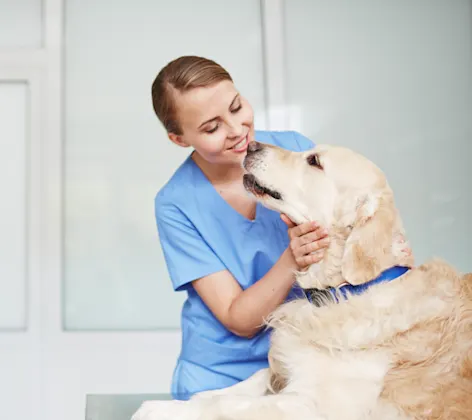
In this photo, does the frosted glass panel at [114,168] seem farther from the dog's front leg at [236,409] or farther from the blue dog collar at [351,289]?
the dog's front leg at [236,409]

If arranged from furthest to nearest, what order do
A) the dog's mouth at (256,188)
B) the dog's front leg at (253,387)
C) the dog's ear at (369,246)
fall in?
1. the dog's mouth at (256,188)
2. the dog's front leg at (253,387)
3. the dog's ear at (369,246)

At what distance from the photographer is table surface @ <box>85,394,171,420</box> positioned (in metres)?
1.20

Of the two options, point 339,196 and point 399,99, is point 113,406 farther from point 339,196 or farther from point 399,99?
point 399,99

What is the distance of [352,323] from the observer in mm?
1245

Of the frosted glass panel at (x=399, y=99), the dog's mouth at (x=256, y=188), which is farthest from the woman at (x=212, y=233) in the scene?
the frosted glass panel at (x=399, y=99)

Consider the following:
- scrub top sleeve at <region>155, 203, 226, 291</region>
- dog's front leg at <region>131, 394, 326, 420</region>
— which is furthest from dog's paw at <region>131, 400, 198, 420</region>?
scrub top sleeve at <region>155, 203, 226, 291</region>

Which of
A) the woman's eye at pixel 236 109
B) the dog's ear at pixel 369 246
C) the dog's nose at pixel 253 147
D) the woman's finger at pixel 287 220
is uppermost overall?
the woman's eye at pixel 236 109

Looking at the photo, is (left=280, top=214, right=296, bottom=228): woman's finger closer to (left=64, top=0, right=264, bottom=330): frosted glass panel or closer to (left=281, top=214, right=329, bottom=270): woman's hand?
(left=281, top=214, right=329, bottom=270): woman's hand

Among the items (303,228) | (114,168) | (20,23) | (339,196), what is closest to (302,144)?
(339,196)

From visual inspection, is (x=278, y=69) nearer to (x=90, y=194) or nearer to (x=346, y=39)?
(x=346, y=39)

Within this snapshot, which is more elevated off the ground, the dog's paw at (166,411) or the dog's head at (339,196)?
the dog's head at (339,196)

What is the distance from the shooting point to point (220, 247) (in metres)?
1.58

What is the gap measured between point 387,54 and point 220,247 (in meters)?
2.37

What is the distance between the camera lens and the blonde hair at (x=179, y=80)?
155 centimetres
